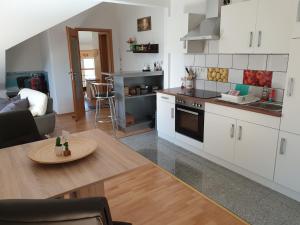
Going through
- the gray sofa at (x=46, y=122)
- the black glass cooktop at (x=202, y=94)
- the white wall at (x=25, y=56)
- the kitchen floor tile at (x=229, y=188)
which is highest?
the white wall at (x=25, y=56)

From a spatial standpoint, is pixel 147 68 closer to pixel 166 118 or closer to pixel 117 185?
pixel 166 118

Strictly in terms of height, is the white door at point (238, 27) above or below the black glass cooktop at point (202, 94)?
above

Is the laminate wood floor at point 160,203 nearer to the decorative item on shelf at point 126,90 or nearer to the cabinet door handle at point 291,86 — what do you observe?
the cabinet door handle at point 291,86

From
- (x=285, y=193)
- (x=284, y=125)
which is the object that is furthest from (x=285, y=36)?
(x=285, y=193)

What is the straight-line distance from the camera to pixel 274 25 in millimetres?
2387

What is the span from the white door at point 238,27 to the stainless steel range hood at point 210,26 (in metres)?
0.13

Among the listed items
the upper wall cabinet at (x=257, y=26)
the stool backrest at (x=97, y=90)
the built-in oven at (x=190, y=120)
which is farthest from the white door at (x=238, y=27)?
the stool backrest at (x=97, y=90)

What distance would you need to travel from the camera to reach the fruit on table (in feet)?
10.9

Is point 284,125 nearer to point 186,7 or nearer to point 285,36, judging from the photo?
point 285,36

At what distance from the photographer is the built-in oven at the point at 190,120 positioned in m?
3.14

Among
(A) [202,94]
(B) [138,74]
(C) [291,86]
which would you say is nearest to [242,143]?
(C) [291,86]

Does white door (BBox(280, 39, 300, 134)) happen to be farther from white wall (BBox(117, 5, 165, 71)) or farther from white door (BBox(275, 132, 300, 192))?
white wall (BBox(117, 5, 165, 71))

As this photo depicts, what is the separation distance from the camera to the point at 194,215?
2088 millimetres

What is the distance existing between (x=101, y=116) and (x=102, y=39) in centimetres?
265
